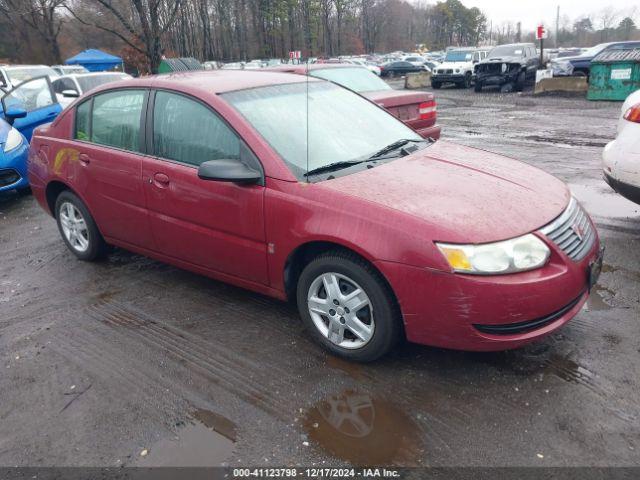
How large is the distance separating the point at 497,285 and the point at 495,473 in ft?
2.79

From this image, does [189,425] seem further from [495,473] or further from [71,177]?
[71,177]

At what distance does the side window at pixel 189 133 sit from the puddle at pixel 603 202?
4101mm

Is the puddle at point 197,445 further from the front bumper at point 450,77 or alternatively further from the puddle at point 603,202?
the front bumper at point 450,77

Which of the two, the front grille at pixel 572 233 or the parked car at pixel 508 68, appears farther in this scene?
the parked car at pixel 508 68

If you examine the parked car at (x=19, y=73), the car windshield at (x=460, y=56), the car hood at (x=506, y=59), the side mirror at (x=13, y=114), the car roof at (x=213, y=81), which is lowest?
the side mirror at (x=13, y=114)

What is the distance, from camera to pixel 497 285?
103 inches

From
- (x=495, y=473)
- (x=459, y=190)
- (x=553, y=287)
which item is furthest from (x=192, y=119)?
(x=495, y=473)

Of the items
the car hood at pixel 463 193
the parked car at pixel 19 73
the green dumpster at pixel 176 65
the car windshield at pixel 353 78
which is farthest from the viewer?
the green dumpster at pixel 176 65

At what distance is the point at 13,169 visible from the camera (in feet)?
22.9

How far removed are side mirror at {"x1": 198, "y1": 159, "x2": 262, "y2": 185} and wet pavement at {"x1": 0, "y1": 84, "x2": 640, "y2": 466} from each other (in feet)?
3.42

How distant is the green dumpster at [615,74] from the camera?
612 inches

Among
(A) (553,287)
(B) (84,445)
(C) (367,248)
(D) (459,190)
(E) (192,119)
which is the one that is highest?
(E) (192,119)

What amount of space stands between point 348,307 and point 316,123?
134 centimetres

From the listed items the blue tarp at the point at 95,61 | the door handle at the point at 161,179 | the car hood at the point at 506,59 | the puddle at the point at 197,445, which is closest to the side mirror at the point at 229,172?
the door handle at the point at 161,179
